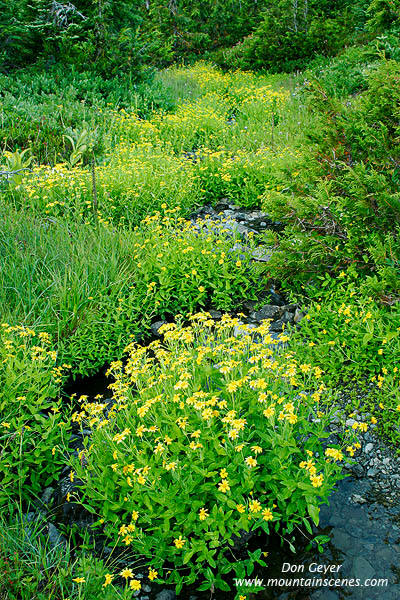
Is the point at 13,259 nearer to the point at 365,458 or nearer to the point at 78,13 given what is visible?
the point at 365,458

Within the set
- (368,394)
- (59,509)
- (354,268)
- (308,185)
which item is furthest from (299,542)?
(308,185)

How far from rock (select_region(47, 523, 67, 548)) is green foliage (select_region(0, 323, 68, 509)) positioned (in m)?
0.25

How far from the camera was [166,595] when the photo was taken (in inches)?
103

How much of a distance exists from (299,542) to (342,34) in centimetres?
1528

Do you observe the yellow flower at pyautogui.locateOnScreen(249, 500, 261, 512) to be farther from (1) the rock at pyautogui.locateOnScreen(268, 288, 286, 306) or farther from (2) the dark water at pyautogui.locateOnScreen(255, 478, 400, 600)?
(1) the rock at pyautogui.locateOnScreen(268, 288, 286, 306)

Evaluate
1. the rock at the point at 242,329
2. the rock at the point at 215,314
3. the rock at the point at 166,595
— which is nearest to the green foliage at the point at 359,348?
the rock at the point at 242,329

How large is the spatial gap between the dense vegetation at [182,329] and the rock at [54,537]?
40mm

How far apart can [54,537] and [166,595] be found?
2.43 feet

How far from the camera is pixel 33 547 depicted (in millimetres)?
2551

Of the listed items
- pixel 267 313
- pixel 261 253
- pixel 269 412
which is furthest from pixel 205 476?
pixel 261 253

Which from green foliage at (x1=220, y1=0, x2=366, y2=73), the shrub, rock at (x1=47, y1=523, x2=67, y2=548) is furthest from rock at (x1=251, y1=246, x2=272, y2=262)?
green foliage at (x1=220, y1=0, x2=366, y2=73)

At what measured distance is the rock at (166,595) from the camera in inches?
103

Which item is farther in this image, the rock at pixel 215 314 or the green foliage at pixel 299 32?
the green foliage at pixel 299 32

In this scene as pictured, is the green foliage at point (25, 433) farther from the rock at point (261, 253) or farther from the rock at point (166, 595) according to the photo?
the rock at point (261, 253)
